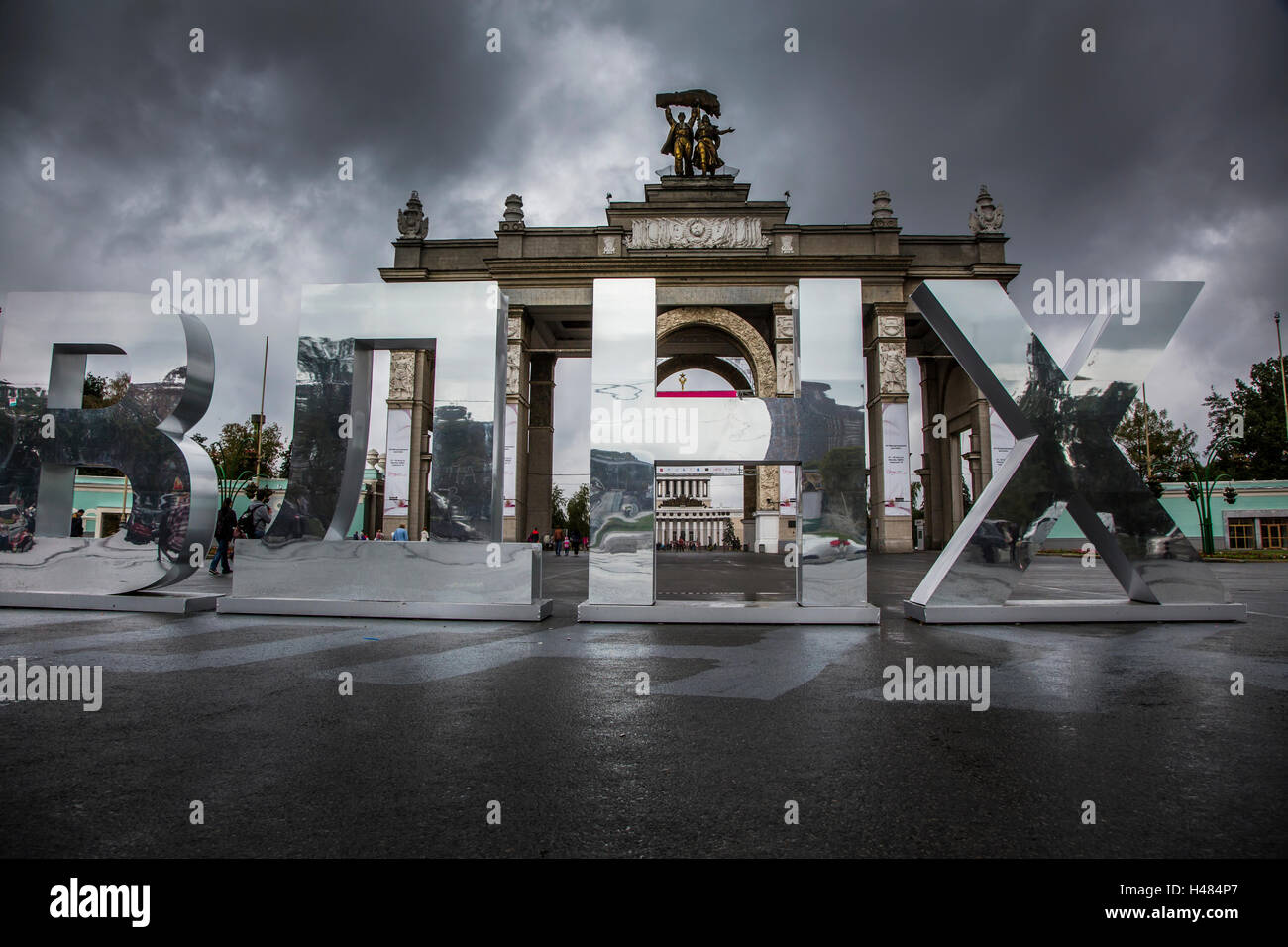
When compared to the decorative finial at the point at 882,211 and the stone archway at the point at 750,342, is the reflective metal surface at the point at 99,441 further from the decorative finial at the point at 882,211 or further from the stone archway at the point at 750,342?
the decorative finial at the point at 882,211

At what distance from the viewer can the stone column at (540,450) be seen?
35812mm

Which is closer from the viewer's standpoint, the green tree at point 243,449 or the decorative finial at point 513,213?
the decorative finial at point 513,213

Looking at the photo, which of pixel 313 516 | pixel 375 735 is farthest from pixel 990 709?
pixel 313 516

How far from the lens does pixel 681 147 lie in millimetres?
32594

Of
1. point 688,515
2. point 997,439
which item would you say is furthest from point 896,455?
point 688,515

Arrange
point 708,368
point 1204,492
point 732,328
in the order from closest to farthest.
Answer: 1. point 732,328
2. point 1204,492
3. point 708,368

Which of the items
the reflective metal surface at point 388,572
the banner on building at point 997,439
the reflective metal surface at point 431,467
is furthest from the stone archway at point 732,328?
the reflective metal surface at point 388,572

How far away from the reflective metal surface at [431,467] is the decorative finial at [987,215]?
30.4 meters

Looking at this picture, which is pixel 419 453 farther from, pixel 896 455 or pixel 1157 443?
pixel 1157 443

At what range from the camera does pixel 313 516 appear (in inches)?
326

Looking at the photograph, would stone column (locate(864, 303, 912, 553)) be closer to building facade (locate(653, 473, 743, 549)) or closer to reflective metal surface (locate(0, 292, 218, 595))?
reflective metal surface (locate(0, 292, 218, 595))

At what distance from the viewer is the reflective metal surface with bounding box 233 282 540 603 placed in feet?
26.4

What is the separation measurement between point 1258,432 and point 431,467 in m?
56.4
